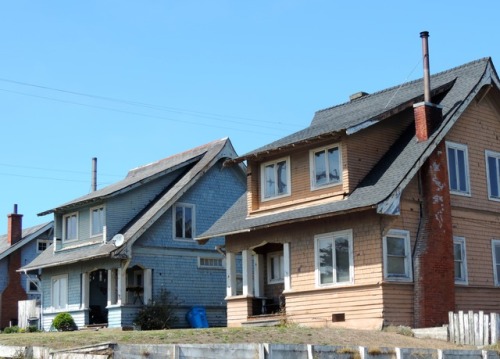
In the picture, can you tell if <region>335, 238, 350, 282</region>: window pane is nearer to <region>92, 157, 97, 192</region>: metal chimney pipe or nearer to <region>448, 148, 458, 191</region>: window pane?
<region>448, 148, 458, 191</region>: window pane

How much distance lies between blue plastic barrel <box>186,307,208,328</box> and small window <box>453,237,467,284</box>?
528 inches

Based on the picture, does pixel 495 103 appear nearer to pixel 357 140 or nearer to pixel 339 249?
pixel 357 140

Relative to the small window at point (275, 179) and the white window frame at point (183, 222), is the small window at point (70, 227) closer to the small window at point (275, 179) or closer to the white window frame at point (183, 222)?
the white window frame at point (183, 222)

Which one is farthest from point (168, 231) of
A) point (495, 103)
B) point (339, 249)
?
point (495, 103)

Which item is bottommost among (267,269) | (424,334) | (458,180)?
(424,334)

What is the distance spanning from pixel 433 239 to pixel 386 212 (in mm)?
2703

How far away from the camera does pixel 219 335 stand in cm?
2128

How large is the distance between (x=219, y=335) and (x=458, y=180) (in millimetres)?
10832

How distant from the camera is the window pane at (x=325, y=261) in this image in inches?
1022

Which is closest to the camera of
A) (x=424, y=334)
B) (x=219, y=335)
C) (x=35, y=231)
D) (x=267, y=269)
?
(x=219, y=335)

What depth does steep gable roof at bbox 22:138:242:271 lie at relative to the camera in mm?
35125

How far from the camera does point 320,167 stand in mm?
26938

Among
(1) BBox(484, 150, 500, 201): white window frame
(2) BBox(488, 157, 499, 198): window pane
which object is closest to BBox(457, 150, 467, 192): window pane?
(1) BBox(484, 150, 500, 201): white window frame

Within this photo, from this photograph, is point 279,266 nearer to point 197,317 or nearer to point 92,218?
point 197,317
